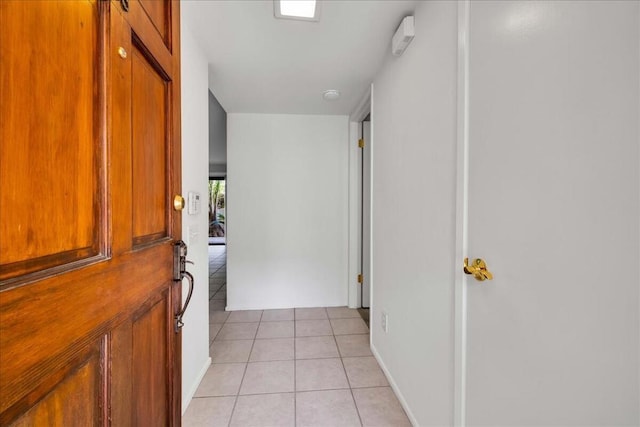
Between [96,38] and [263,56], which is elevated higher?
[263,56]

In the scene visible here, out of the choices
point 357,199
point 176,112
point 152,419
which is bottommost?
point 152,419

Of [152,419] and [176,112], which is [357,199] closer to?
[176,112]

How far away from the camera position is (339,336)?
238 cm

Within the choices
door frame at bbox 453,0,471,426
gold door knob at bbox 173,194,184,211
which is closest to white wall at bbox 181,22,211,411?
gold door knob at bbox 173,194,184,211

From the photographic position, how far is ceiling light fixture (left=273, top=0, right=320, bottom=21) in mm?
1317

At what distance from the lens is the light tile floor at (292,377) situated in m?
1.48

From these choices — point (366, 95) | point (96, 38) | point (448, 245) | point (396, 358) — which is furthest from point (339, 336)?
point (96, 38)

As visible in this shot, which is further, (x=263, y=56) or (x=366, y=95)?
(x=366, y=95)

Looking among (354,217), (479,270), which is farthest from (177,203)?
(354,217)

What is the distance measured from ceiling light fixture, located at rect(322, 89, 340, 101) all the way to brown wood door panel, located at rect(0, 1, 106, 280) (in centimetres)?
202

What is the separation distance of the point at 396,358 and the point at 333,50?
2054mm

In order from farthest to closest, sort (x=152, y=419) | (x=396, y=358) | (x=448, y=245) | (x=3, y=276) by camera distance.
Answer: (x=396, y=358)
(x=448, y=245)
(x=152, y=419)
(x=3, y=276)

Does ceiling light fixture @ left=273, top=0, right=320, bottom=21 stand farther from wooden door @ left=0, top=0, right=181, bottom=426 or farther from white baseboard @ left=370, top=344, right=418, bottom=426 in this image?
white baseboard @ left=370, top=344, right=418, bottom=426

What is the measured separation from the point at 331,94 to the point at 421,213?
158 cm
